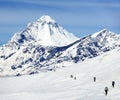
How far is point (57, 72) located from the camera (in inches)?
5822

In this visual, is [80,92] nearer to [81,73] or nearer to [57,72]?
[81,73]

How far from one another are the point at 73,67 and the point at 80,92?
6181cm

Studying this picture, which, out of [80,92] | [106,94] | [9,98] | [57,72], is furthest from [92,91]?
[57,72]

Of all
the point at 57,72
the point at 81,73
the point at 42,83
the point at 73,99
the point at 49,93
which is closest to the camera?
the point at 73,99

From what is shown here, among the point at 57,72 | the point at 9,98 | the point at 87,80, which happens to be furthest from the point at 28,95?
the point at 57,72

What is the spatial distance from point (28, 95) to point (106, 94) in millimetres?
17425

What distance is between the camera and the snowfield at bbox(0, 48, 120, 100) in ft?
289

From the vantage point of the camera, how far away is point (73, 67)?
15375 cm

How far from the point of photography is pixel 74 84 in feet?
367

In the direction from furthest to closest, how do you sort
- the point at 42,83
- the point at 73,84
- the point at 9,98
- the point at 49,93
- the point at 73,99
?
1. the point at 42,83
2. the point at 73,84
3. the point at 49,93
4. the point at 9,98
5. the point at 73,99

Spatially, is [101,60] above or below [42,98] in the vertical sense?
above

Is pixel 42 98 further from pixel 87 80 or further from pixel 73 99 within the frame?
pixel 87 80

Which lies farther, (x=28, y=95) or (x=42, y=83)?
(x=42, y=83)

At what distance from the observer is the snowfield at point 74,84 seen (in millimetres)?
87938
